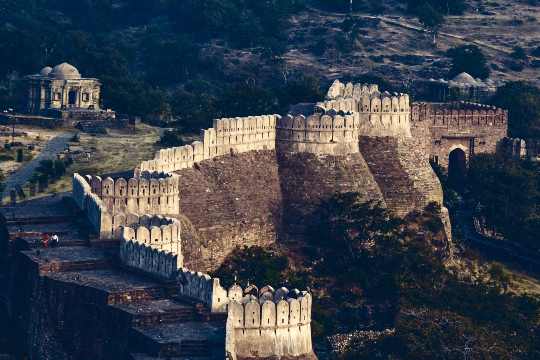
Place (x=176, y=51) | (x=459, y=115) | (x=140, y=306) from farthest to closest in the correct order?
1. (x=176, y=51)
2. (x=459, y=115)
3. (x=140, y=306)

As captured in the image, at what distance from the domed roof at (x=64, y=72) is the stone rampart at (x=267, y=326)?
227 feet

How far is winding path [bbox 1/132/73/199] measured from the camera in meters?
107

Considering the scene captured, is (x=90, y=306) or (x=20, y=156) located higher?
(x=20, y=156)

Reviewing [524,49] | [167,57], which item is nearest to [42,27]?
[167,57]

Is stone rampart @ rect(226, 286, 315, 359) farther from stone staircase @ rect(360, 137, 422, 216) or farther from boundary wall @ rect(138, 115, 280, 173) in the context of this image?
stone staircase @ rect(360, 137, 422, 216)

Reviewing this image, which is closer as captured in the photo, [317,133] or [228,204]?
[228,204]

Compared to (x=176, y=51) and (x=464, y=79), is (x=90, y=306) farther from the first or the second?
(x=176, y=51)

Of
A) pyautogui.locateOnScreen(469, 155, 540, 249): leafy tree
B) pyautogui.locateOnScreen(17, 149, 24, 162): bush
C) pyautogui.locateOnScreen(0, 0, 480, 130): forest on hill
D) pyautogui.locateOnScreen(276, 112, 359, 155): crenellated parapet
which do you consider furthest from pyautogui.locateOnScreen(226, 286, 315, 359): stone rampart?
pyautogui.locateOnScreen(0, 0, 480, 130): forest on hill

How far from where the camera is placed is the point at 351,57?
17925cm

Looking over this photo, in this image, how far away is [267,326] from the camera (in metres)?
72.8

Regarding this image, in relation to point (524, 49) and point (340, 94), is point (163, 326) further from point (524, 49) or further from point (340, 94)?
point (524, 49)

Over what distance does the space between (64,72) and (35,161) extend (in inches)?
1105

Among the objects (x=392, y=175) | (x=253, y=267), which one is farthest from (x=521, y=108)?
(x=253, y=267)

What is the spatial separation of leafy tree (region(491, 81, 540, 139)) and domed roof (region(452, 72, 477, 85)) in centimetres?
598
